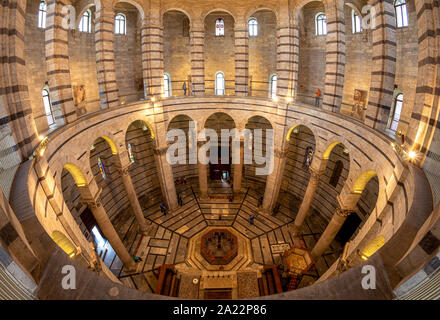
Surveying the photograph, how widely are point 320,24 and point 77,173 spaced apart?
1795 cm

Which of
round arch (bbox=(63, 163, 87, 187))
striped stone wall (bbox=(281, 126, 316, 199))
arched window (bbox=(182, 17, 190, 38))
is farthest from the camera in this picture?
arched window (bbox=(182, 17, 190, 38))

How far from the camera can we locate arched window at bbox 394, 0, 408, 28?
40.1ft

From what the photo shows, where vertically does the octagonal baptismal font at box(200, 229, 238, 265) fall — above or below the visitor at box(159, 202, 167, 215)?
below

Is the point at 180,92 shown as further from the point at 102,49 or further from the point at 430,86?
the point at 430,86

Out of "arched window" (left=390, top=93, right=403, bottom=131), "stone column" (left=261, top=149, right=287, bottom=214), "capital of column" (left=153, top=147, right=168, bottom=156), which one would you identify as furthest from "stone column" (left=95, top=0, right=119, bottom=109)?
"arched window" (left=390, top=93, right=403, bottom=131)

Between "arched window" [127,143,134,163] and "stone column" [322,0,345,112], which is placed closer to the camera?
"stone column" [322,0,345,112]

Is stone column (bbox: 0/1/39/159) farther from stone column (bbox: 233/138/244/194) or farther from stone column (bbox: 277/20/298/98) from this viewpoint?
stone column (bbox: 233/138/244/194)

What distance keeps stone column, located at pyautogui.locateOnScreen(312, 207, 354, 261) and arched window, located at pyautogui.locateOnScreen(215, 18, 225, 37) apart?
15757 millimetres

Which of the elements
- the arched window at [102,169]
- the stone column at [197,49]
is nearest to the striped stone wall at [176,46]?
the stone column at [197,49]

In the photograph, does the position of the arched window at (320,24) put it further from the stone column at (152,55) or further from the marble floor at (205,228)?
the marble floor at (205,228)

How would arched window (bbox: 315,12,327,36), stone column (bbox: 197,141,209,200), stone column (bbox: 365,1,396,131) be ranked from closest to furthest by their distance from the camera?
stone column (bbox: 365,1,396,131) < arched window (bbox: 315,12,327,36) < stone column (bbox: 197,141,209,200)

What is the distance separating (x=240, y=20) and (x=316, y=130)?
8231mm

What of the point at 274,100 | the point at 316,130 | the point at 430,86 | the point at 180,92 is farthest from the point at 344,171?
the point at 180,92

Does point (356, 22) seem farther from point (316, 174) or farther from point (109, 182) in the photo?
point (109, 182)
